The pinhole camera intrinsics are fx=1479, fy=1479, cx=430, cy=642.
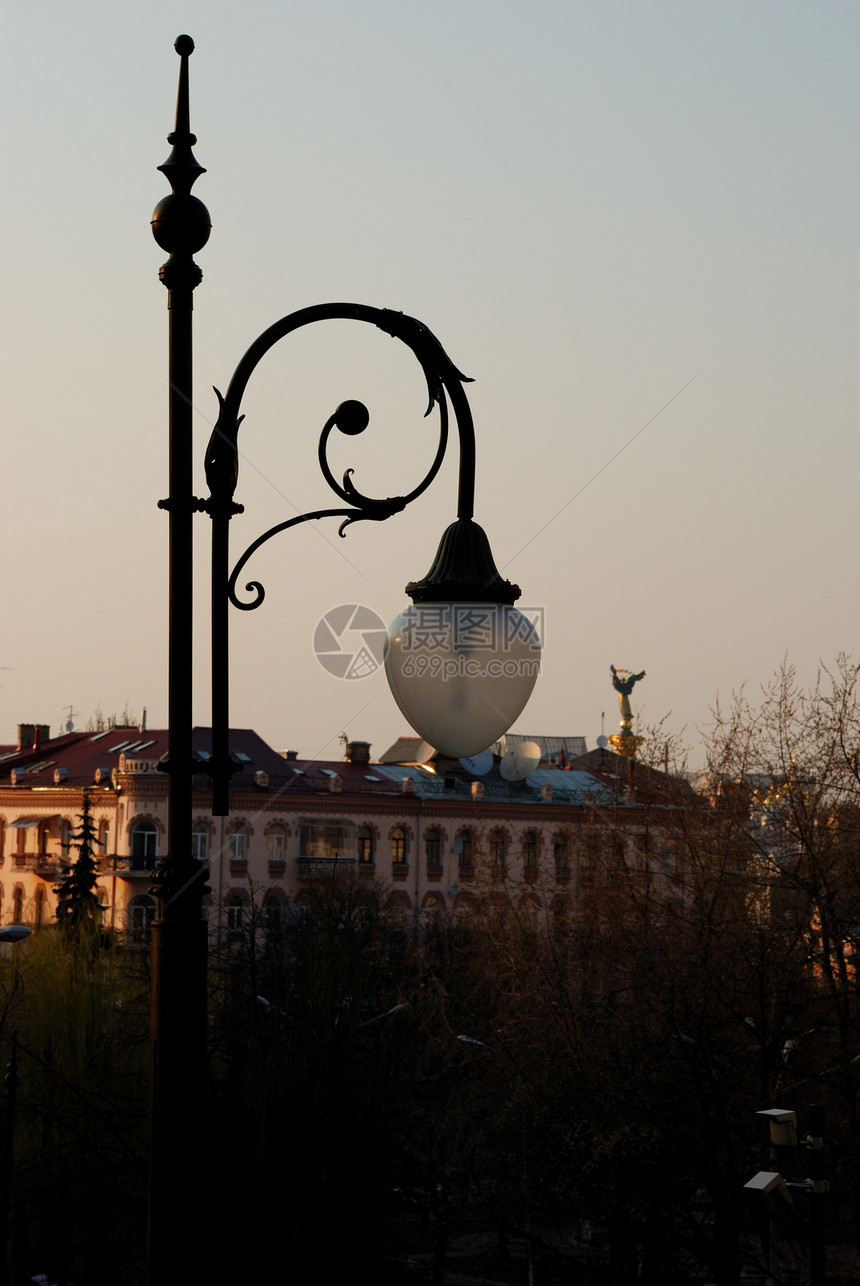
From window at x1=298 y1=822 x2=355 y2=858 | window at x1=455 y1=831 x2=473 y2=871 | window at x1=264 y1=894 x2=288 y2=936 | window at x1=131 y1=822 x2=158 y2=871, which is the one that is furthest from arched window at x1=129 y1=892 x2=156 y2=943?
window at x1=455 y1=831 x2=473 y2=871

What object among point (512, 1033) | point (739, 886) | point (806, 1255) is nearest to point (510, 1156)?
point (806, 1255)

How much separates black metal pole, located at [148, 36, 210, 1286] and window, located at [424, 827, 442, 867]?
61108mm

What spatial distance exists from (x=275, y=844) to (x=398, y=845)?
19.9ft

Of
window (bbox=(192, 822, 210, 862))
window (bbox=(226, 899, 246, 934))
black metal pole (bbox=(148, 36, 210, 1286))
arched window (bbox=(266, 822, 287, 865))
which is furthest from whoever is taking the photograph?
arched window (bbox=(266, 822, 287, 865))

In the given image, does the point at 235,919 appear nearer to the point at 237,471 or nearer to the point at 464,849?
the point at 464,849

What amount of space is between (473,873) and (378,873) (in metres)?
4.16

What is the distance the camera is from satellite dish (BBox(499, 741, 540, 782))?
66.1 meters

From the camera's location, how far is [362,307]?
14.5 feet

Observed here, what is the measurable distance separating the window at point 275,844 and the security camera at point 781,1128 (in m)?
48.1

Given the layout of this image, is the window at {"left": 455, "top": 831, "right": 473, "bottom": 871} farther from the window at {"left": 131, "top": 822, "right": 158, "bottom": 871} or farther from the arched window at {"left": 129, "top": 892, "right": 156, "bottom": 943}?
the arched window at {"left": 129, "top": 892, "right": 156, "bottom": 943}

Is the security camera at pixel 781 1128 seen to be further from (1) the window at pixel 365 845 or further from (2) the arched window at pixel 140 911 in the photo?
(1) the window at pixel 365 845

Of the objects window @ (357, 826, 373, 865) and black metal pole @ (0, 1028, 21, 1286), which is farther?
window @ (357, 826, 373, 865)

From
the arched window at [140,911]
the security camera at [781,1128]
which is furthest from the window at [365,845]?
the security camera at [781,1128]

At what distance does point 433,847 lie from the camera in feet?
212
